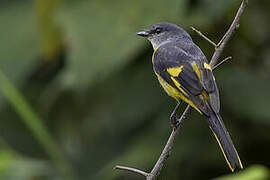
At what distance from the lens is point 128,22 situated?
15.5 ft

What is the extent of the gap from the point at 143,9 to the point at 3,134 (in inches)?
66.2

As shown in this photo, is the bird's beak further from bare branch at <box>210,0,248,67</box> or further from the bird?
bare branch at <box>210,0,248,67</box>

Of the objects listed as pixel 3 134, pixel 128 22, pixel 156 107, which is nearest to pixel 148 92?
pixel 156 107

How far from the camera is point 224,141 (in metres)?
3.46

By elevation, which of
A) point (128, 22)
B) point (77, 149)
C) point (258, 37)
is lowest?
point (77, 149)

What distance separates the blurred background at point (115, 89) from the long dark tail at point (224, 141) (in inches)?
43.4

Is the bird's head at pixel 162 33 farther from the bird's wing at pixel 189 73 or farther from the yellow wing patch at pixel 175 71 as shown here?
the yellow wing patch at pixel 175 71

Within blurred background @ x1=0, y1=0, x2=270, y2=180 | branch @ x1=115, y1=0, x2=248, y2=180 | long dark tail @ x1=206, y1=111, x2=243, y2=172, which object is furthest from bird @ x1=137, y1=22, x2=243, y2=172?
blurred background @ x1=0, y1=0, x2=270, y2=180

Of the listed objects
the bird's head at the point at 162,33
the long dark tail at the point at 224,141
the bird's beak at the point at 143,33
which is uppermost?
the bird's beak at the point at 143,33

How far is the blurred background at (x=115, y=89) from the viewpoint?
465cm

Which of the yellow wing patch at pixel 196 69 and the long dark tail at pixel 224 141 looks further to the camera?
the yellow wing patch at pixel 196 69

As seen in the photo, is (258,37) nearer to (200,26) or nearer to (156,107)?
(200,26)

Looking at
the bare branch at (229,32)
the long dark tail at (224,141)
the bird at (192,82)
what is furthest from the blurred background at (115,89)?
the long dark tail at (224,141)

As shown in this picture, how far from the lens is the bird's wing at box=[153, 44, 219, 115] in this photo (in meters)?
3.64
